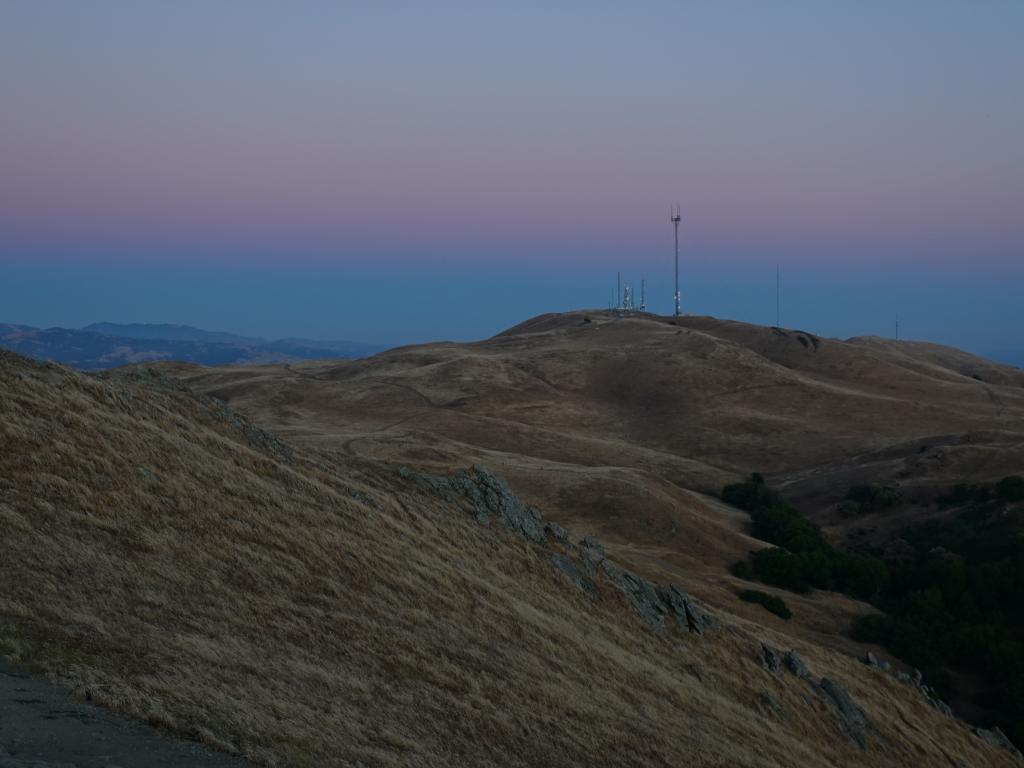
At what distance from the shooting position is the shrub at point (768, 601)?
143ft

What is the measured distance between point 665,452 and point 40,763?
82485 millimetres

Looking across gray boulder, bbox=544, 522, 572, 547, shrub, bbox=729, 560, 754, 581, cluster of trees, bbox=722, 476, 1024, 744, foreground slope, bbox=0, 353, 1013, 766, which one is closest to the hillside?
shrub, bbox=729, 560, 754, 581

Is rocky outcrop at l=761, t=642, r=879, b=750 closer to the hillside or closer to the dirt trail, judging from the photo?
the hillside

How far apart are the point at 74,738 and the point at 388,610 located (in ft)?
35.4

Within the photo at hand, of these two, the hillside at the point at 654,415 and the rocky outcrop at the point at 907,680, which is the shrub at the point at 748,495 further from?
the rocky outcrop at the point at 907,680

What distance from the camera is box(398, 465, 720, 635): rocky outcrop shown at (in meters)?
32.0

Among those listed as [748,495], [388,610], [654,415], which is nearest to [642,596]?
[388,610]

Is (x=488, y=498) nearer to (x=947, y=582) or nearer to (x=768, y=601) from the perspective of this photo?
(x=768, y=601)

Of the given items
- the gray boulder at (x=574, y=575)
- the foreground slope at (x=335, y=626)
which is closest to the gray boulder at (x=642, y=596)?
the foreground slope at (x=335, y=626)

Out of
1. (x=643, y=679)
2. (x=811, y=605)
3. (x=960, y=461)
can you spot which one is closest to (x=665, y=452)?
(x=960, y=461)

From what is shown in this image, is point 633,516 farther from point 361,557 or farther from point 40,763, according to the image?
point 40,763

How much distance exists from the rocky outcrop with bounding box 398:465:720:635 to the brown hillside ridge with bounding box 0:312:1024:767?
120mm

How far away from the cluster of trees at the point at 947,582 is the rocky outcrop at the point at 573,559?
16259mm

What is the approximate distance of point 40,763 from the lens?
9.71 m
